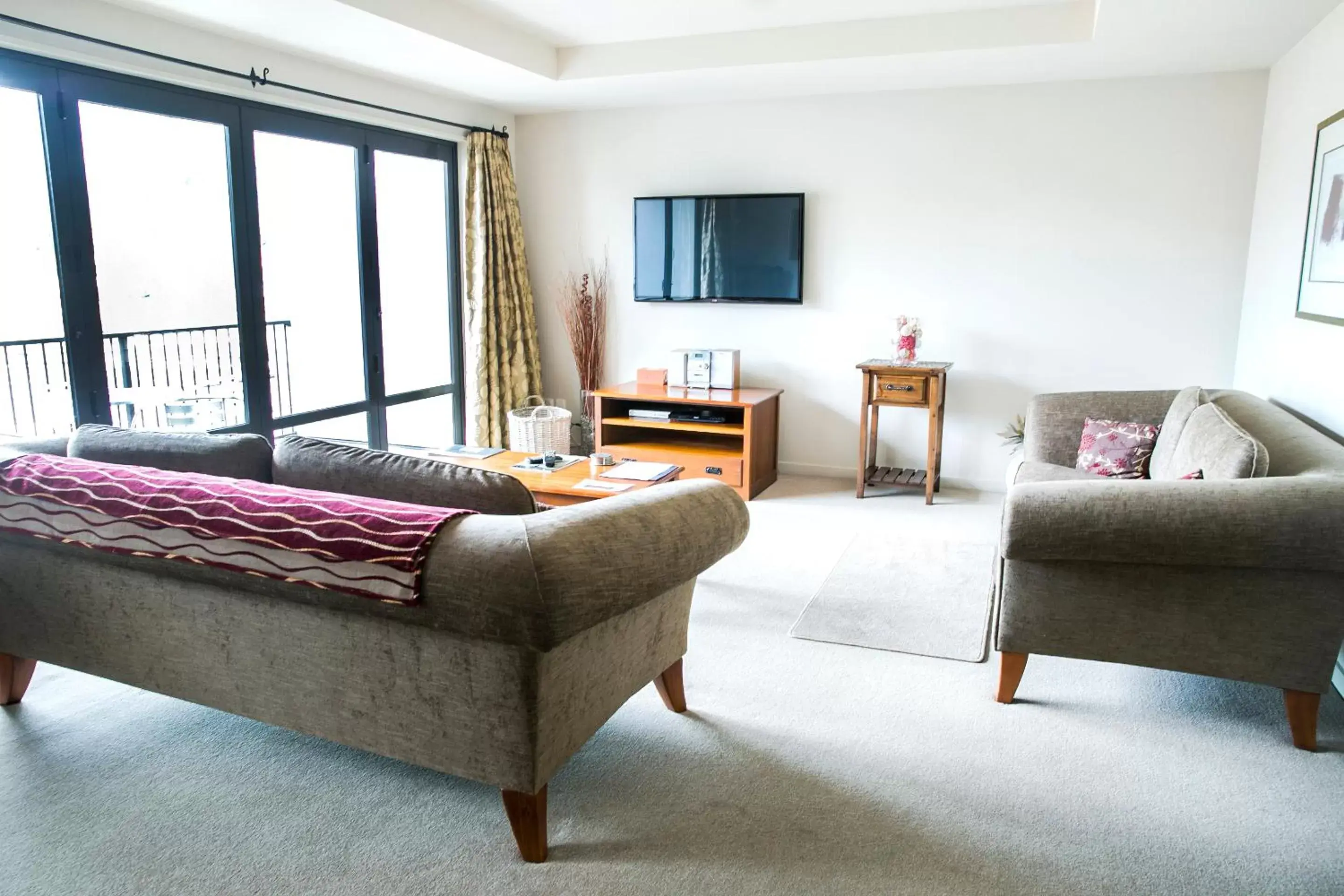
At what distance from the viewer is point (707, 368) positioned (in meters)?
5.38

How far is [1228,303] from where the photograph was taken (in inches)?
183

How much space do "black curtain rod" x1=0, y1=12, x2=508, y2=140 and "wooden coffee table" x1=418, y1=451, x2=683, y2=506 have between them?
191 centimetres

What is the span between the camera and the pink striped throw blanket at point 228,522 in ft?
5.83

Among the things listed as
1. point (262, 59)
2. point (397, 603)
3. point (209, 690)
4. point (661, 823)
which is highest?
point (262, 59)

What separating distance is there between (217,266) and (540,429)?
5.74ft

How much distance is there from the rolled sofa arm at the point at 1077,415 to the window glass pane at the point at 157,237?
12.2 feet

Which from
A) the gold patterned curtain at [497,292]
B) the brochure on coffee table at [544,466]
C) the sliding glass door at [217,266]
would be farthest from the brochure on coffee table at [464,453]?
the gold patterned curtain at [497,292]

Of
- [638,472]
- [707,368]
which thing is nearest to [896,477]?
[707,368]

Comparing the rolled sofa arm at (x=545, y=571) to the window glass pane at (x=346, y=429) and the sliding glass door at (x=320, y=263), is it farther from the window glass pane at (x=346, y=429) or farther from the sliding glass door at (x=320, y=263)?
the window glass pane at (x=346, y=429)

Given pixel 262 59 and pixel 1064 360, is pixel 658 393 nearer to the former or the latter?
pixel 1064 360

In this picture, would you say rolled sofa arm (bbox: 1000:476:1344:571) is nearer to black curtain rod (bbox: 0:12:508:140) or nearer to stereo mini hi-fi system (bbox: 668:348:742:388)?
stereo mini hi-fi system (bbox: 668:348:742:388)

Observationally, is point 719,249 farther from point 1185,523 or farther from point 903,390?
point 1185,523

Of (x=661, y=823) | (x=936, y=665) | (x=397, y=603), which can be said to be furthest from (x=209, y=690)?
(x=936, y=665)

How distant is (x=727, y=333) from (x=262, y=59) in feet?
9.57
